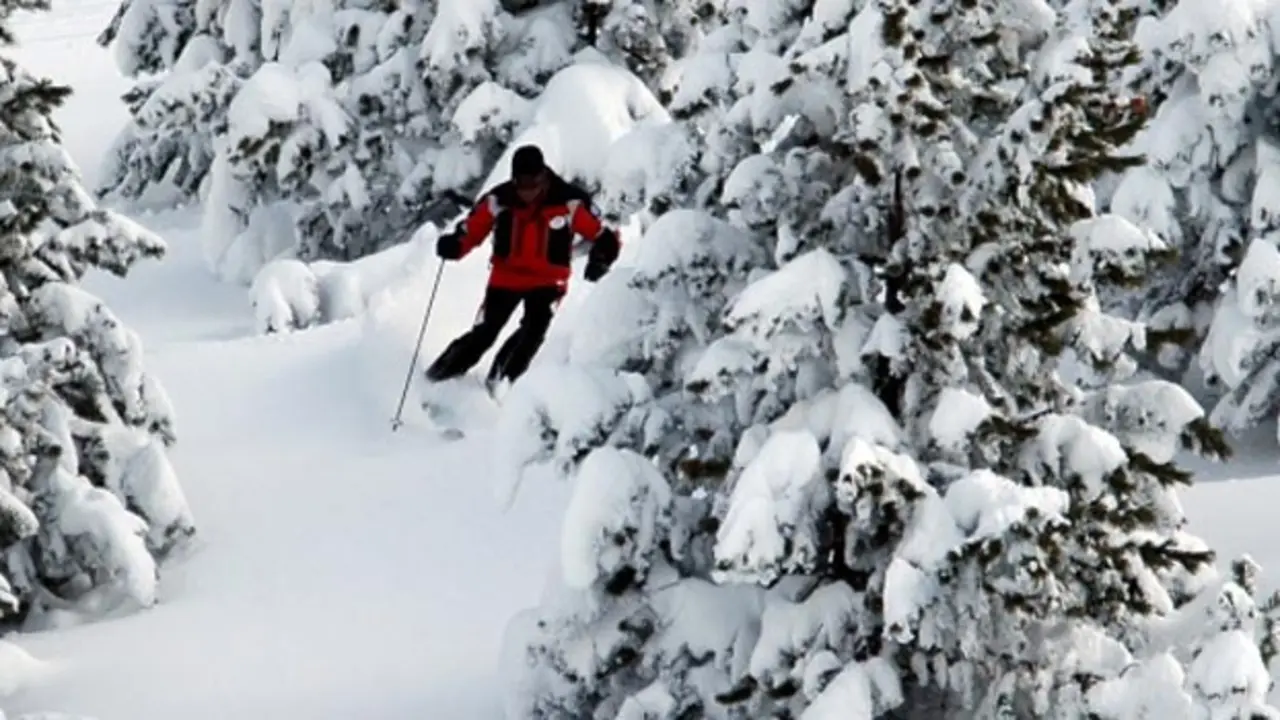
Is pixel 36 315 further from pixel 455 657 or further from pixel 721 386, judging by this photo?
pixel 721 386

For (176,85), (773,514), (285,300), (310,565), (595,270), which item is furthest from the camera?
(176,85)

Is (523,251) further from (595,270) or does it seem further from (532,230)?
(595,270)

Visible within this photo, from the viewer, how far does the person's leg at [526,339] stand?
1386 cm

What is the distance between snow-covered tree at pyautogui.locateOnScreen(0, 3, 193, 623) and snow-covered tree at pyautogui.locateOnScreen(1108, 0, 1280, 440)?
7.12 metres

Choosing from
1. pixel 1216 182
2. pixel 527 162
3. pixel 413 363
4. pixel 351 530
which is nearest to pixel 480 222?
pixel 527 162

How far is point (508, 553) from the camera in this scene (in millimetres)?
11773

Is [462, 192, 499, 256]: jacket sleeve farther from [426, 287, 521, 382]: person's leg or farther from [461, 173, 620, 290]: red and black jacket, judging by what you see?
[426, 287, 521, 382]: person's leg

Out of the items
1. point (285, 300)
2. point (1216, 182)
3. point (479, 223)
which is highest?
point (479, 223)

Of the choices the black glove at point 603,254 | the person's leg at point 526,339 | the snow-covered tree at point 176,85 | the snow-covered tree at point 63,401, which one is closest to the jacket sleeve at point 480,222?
the person's leg at point 526,339

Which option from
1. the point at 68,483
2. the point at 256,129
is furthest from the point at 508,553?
the point at 256,129

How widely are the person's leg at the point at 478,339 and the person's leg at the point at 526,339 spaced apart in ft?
0.38

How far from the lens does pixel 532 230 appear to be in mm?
13453

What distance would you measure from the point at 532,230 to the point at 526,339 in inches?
36.0

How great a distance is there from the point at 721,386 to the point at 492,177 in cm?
1008
